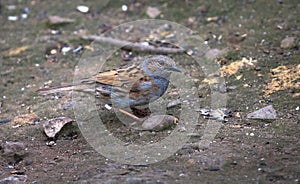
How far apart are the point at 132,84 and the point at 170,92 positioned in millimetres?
737

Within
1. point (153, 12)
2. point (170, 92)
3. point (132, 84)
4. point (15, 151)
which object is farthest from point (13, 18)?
point (15, 151)

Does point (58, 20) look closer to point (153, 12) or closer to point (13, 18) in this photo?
point (13, 18)

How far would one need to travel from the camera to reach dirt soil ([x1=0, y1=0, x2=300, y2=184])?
4.56 m

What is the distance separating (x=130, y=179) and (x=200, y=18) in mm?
3869

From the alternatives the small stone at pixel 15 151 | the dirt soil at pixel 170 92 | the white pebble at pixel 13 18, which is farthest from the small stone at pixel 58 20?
the small stone at pixel 15 151

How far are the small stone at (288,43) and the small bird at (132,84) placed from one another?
1577mm

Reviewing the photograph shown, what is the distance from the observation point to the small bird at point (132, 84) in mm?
5609

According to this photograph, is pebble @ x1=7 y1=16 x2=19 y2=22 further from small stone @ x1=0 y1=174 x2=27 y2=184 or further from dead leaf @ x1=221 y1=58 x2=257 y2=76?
small stone @ x1=0 y1=174 x2=27 y2=184

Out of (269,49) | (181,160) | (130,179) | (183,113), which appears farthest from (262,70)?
(130,179)

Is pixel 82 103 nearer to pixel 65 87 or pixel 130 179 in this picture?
pixel 65 87

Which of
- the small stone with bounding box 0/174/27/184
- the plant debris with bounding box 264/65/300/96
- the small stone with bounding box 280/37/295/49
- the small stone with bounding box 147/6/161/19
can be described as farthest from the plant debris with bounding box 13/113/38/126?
the small stone with bounding box 280/37/295/49

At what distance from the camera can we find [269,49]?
673cm

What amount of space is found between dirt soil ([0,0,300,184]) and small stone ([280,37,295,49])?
0.02m

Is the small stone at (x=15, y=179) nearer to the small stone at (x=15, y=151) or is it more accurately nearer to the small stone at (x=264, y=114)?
the small stone at (x=15, y=151)
